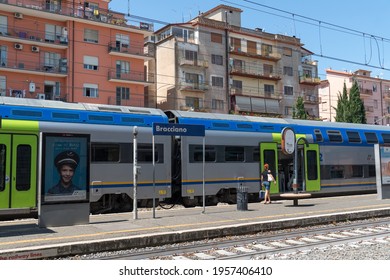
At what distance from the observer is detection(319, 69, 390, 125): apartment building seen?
71312mm

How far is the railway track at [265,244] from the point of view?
8.76m

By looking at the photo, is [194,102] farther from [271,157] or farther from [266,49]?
[271,157]

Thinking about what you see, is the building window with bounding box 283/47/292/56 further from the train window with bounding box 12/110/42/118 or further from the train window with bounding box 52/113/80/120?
the train window with bounding box 12/110/42/118

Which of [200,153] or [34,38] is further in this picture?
[34,38]

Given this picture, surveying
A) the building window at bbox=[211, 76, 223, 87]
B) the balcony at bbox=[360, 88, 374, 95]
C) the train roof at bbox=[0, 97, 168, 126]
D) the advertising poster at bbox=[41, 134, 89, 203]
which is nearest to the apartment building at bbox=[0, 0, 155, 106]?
the building window at bbox=[211, 76, 223, 87]

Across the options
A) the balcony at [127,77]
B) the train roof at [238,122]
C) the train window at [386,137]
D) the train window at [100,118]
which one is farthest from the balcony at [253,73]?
the train window at [100,118]

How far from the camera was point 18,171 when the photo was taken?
13.0 m

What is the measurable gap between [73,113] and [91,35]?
30.5 m

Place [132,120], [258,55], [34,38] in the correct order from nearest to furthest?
[132,120]
[34,38]
[258,55]

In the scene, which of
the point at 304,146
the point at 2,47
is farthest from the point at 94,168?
the point at 2,47

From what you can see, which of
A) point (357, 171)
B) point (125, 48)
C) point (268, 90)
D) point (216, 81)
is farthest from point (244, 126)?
point (268, 90)

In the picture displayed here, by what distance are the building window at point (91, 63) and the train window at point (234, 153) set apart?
91.9 ft

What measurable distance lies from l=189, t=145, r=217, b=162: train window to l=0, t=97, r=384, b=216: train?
0.13ft

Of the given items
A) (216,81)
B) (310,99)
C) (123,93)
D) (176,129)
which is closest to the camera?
(176,129)
